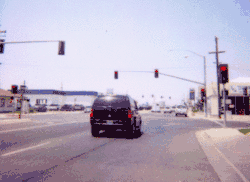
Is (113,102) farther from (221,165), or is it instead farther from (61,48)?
(61,48)

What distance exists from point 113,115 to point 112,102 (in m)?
0.67

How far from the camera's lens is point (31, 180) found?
15.4 feet

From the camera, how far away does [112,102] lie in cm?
1184

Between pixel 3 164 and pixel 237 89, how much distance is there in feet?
152

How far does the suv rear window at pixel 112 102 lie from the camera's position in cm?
1173

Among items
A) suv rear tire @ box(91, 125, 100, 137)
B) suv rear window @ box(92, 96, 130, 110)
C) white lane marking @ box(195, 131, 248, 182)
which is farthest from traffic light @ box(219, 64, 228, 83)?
suv rear tire @ box(91, 125, 100, 137)

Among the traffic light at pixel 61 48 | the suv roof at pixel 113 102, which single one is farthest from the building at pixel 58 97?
the suv roof at pixel 113 102

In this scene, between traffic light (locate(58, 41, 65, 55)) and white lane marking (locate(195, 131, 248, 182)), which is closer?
white lane marking (locate(195, 131, 248, 182))

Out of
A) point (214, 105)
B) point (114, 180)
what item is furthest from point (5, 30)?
point (214, 105)

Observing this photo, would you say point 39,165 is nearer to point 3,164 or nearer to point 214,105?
point 3,164

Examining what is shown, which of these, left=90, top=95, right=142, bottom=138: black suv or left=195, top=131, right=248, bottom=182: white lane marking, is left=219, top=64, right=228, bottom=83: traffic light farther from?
left=195, top=131, right=248, bottom=182: white lane marking

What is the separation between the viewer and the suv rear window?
1173cm

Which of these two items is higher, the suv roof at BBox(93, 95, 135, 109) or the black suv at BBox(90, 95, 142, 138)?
the suv roof at BBox(93, 95, 135, 109)

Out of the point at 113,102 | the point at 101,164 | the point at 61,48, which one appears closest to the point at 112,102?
the point at 113,102
